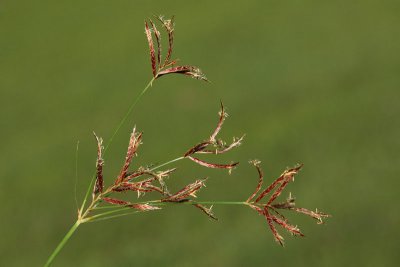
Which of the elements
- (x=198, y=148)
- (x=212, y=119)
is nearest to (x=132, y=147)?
(x=198, y=148)

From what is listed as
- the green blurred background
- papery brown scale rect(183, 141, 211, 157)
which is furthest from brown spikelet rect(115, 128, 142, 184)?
the green blurred background

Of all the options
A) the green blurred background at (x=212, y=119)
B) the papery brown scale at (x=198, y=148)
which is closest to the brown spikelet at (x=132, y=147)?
the papery brown scale at (x=198, y=148)

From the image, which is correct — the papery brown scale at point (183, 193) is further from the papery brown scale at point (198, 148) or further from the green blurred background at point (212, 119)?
the green blurred background at point (212, 119)

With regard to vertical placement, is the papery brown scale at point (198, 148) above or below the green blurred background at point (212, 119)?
above

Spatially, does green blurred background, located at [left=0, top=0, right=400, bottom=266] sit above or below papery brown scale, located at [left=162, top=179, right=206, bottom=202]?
below

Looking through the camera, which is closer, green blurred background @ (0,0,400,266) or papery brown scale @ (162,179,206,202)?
papery brown scale @ (162,179,206,202)

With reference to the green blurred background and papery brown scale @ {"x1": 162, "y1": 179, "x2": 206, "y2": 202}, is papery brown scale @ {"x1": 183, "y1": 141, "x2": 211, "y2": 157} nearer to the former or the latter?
papery brown scale @ {"x1": 162, "y1": 179, "x2": 206, "y2": 202}

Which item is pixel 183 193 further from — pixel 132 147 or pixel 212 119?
pixel 212 119

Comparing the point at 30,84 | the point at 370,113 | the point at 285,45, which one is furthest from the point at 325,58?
the point at 30,84

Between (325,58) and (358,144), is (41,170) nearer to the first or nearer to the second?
(358,144)

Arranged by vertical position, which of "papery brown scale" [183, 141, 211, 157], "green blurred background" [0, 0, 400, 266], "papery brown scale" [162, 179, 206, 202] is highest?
"papery brown scale" [183, 141, 211, 157]
